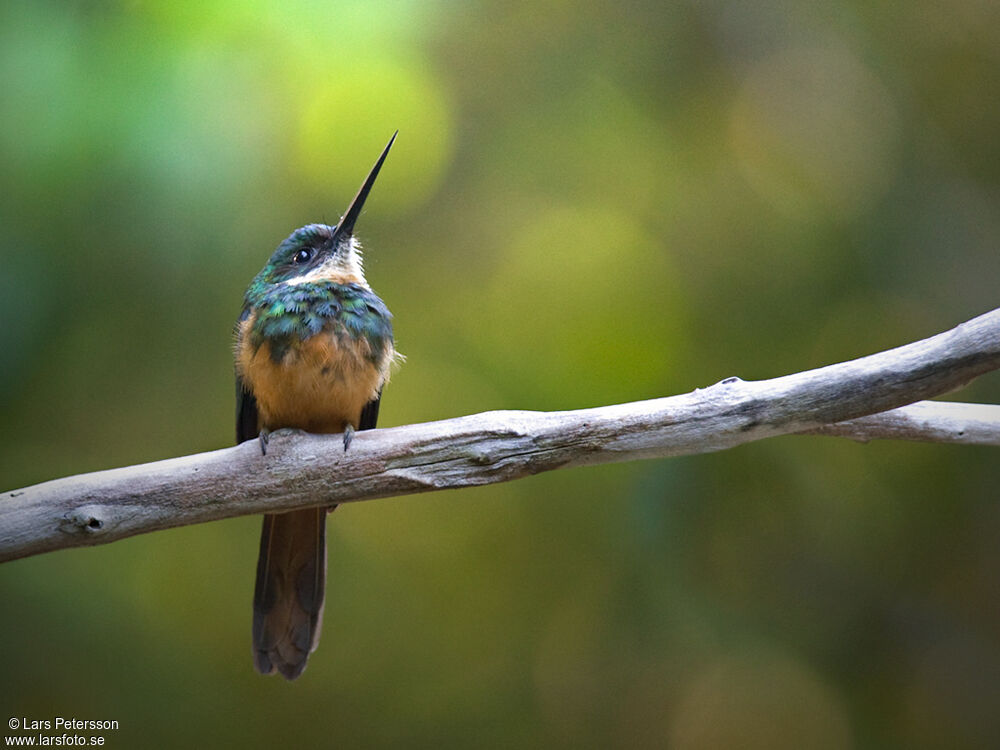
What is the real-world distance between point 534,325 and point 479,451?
3.36 feet

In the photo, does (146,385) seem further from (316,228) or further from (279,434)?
(279,434)

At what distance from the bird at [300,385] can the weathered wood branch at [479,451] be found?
0.12 m

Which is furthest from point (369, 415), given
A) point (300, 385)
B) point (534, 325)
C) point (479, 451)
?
point (534, 325)

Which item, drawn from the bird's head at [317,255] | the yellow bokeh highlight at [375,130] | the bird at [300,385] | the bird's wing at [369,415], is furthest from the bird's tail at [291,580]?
the yellow bokeh highlight at [375,130]

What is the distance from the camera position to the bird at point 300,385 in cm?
159

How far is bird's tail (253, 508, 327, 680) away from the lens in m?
1.68

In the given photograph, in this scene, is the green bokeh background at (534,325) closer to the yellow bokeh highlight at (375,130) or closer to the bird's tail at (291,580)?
the yellow bokeh highlight at (375,130)

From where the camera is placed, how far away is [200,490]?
1422 mm

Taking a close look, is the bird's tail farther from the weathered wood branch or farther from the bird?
the weathered wood branch

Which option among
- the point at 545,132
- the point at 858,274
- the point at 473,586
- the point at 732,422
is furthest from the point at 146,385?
the point at 858,274

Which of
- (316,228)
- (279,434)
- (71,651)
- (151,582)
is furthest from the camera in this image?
(151,582)

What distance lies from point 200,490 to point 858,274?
64.3 inches

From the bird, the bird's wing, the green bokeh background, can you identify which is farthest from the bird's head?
the green bokeh background

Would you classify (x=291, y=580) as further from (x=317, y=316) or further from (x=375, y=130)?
(x=375, y=130)
